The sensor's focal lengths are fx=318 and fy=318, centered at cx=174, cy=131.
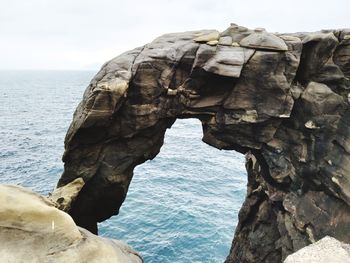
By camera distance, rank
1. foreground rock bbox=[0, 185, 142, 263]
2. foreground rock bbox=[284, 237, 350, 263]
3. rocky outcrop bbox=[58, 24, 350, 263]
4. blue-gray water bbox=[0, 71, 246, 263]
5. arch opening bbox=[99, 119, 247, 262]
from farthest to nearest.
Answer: blue-gray water bbox=[0, 71, 246, 263]
arch opening bbox=[99, 119, 247, 262]
rocky outcrop bbox=[58, 24, 350, 263]
foreground rock bbox=[0, 185, 142, 263]
foreground rock bbox=[284, 237, 350, 263]

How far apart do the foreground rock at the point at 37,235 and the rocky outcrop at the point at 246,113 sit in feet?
30.1

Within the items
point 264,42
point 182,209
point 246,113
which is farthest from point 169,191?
point 264,42

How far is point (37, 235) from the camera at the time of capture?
40.8 ft

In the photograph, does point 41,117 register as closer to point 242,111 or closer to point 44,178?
point 44,178

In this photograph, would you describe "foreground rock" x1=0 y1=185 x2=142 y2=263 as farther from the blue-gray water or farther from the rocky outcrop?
the blue-gray water

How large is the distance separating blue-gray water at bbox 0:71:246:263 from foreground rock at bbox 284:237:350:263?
71.5 feet

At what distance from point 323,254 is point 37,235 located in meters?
10.9

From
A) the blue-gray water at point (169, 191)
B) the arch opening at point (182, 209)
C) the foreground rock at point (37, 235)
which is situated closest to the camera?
the foreground rock at point (37, 235)

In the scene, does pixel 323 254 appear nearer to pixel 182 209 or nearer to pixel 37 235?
pixel 37 235

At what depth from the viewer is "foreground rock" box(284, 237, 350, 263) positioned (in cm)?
1135

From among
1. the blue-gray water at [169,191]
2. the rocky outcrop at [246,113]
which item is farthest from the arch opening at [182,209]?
the rocky outcrop at [246,113]

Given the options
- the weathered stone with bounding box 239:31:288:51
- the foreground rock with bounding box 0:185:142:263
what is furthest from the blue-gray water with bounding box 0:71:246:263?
the weathered stone with bounding box 239:31:288:51

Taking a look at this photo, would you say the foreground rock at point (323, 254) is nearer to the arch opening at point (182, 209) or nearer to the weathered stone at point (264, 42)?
the weathered stone at point (264, 42)

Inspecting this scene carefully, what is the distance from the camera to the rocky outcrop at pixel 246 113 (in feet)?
65.8
